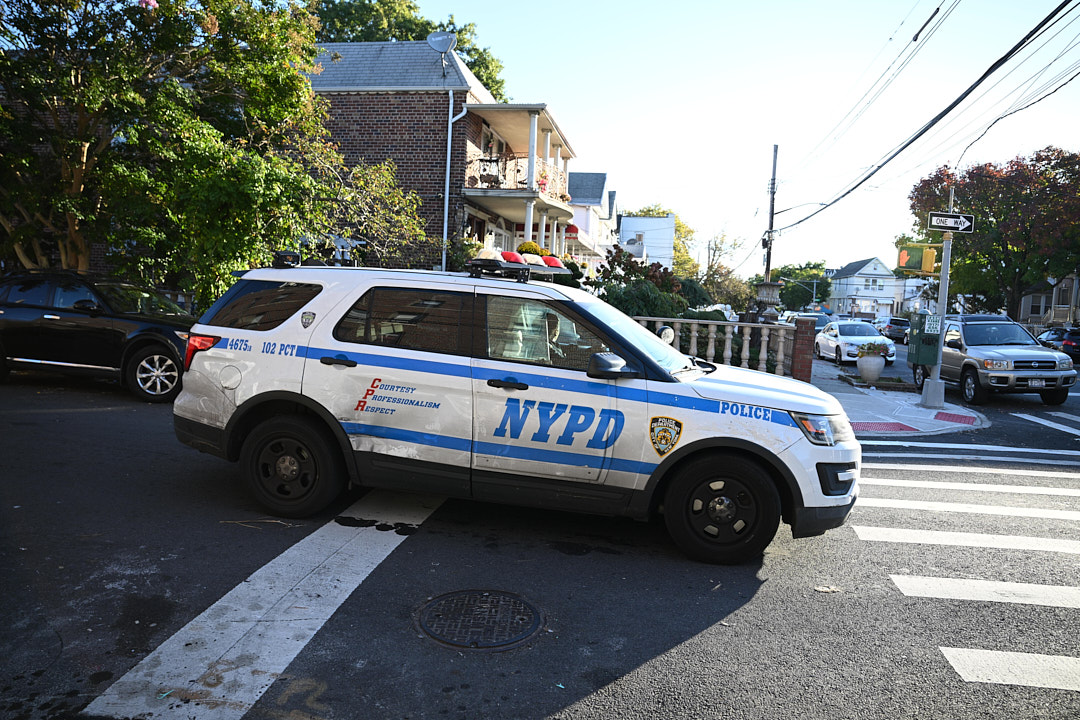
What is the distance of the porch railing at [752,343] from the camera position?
1138cm

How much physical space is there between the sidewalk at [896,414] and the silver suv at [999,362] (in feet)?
2.49

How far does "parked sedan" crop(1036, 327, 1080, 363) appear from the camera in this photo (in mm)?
29781

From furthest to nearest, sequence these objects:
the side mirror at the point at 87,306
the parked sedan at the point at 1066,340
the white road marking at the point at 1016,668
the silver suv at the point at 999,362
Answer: the parked sedan at the point at 1066,340, the silver suv at the point at 999,362, the side mirror at the point at 87,306, the white road marking at the point at 1016,668

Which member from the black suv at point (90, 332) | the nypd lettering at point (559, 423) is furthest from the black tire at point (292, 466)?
the black suv at point (90, 332)

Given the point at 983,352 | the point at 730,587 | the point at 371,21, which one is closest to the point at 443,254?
the point at 983,352

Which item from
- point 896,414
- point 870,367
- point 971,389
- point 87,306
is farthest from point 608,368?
point 870,367

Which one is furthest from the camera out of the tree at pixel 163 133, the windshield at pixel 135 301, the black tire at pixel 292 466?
the tree at pixel 163 133

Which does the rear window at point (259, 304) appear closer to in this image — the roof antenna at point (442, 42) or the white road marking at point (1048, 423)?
the white road marking at point (1048, 423)

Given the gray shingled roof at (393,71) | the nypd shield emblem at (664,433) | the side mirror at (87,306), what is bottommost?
the nypd shield emblem at (664,433)

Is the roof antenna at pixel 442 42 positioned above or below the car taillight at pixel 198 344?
above

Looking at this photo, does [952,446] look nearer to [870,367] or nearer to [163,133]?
[870,367]

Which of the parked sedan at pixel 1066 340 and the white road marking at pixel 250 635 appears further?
the parked sedan at pixel 1066 340

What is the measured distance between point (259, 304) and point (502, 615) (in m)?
3.03

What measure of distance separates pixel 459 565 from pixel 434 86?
18361 mm
